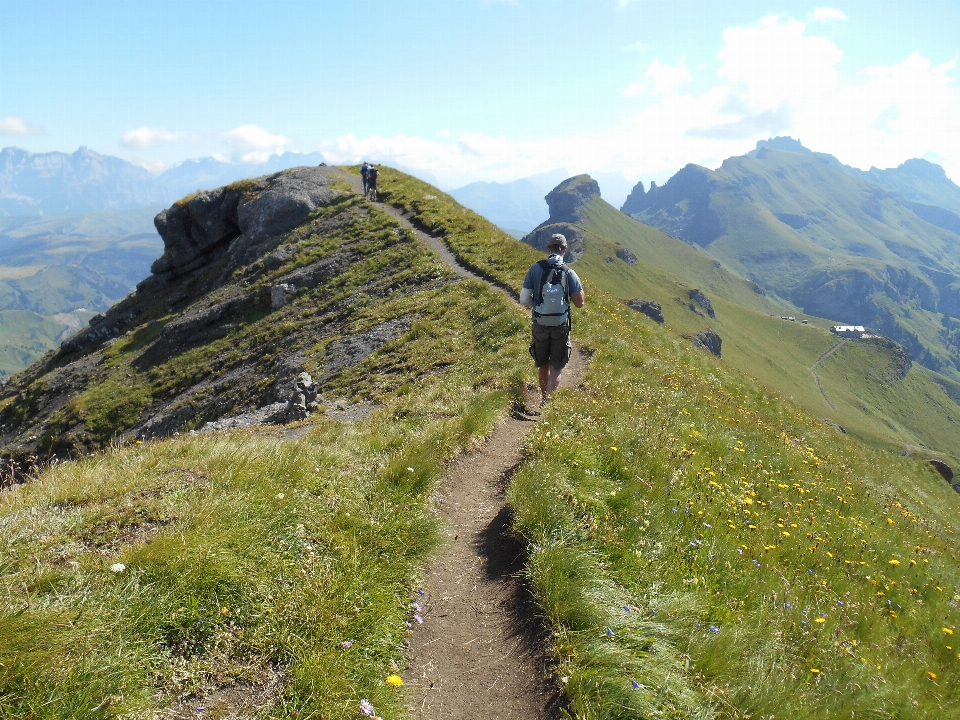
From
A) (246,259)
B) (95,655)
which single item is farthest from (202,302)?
(95,655)

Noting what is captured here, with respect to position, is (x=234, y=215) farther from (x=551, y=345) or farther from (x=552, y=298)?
(x=552, y=298)

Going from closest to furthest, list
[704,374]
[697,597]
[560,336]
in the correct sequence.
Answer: [697,597] < [560,336] < [704,374]

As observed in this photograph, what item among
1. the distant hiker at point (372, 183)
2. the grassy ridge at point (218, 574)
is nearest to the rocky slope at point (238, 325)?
the distant hiker at point (372, 183)

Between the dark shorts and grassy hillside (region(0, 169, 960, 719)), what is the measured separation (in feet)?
7.42

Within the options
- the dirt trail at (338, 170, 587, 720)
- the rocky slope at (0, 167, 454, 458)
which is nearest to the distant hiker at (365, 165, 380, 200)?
the rocky slope at (0, 167, 454, 458)

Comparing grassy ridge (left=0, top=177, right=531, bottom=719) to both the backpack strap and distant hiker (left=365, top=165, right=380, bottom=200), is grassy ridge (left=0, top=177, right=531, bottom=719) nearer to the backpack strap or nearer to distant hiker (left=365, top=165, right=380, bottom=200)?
the backpack strap

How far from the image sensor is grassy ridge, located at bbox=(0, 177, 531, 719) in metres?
4.02

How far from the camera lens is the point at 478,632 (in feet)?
18.7

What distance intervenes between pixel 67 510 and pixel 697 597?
7284mm

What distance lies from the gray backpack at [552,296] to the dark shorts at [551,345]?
24cm

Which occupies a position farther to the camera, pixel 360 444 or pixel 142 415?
pixel 142 415

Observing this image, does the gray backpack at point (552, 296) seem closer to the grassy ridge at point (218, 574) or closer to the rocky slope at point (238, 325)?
the grassy ridge at point (218, 574)

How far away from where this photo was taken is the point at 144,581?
491 cm

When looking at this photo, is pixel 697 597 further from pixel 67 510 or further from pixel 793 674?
pixel 67 510
